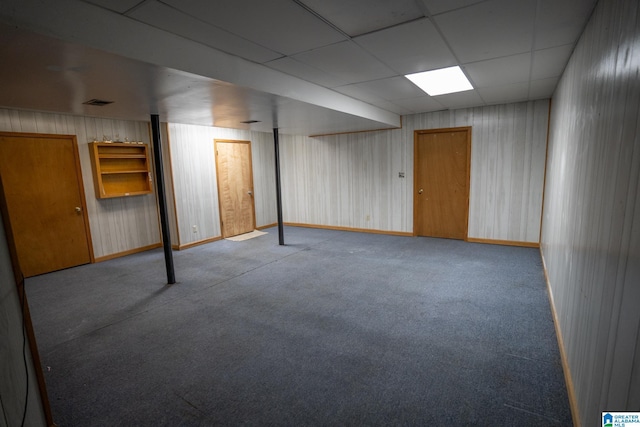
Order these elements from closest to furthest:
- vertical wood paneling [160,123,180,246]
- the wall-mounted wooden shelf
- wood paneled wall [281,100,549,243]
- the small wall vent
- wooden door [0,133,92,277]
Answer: the small wall vent < wooden door [0,133,92,277] < the wall-mounted wooden shelf < wood paneled wall [281,100,549,243] < vertical wood paneling [160,123,180,246]

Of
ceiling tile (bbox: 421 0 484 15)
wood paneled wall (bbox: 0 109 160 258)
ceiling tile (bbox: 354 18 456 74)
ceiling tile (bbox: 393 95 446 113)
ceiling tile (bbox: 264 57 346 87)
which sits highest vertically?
ceiling tile (bbox: 393 95 446 113)

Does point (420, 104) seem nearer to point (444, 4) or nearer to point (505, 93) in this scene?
point (505, 93)

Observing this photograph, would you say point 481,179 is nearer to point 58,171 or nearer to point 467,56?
point 467,56

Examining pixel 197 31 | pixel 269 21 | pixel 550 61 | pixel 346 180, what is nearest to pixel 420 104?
pixel 550 61

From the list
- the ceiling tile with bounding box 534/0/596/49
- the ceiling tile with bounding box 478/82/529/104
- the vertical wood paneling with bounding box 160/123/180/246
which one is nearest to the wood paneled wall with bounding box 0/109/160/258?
the vertical wood paneling with bounding box 160/123/180/246

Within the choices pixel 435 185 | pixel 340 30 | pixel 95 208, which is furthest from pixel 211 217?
pixel 340 30

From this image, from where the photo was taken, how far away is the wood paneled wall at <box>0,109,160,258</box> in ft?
15.0

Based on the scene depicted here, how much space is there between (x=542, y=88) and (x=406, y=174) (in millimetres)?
2601

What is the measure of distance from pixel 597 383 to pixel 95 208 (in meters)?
6.23

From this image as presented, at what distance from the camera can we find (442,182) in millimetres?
6074

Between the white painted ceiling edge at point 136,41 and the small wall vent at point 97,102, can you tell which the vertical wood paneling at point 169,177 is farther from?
the white painted ceiling edge at point 136,41

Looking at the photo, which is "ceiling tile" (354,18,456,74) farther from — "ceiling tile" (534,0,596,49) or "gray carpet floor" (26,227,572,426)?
"gray carpet floor" (26,227,572,426)

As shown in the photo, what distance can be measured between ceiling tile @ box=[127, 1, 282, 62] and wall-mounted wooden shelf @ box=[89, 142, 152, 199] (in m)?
3.73

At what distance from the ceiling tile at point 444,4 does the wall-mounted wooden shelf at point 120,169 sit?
5.16 metres
